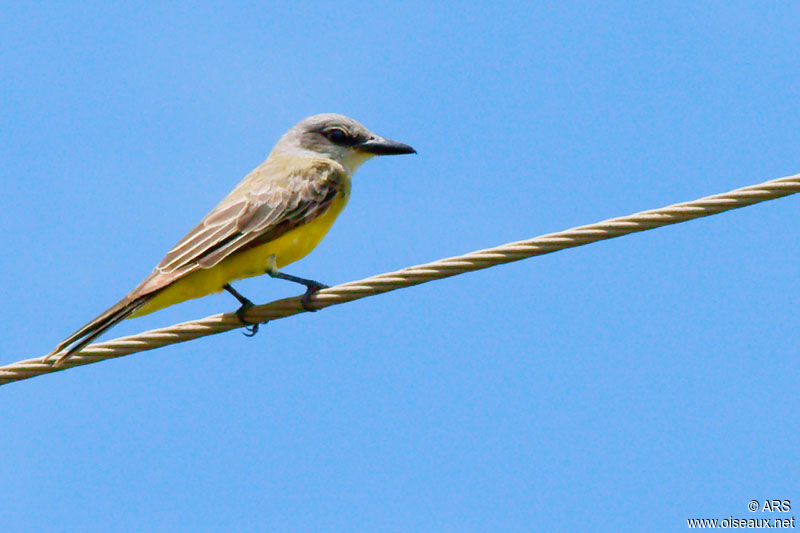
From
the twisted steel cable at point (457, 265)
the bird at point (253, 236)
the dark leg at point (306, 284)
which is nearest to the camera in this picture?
the twisted steel cable at point (457, 265)

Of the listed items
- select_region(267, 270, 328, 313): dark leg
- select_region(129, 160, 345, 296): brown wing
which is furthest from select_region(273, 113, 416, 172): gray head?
select_region(267, 270, 328, 313): dark leg

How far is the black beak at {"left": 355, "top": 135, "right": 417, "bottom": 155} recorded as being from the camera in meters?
9.98

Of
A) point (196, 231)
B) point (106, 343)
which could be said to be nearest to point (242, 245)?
point (196, 231)

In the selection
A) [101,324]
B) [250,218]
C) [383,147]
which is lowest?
[101,324]

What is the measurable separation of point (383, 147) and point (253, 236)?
2.26 metres

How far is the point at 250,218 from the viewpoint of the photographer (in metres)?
8.27

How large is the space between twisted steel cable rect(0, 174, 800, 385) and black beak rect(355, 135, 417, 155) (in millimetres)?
3017

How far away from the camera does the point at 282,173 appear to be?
9.05 meters

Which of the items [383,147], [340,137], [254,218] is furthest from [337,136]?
[254,218]

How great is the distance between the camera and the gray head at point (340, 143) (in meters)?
9.94

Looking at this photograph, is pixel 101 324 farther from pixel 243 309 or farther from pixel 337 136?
pixel 337 136

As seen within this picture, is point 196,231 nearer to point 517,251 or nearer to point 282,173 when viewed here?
point 282,173

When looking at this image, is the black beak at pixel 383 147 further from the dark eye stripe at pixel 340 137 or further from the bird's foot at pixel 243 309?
the bird's foot at pixel 243 309

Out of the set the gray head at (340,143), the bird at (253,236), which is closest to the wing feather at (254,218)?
the bird at (253,236)
